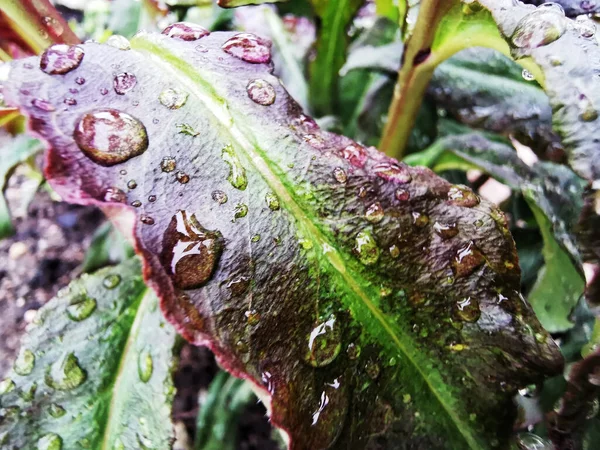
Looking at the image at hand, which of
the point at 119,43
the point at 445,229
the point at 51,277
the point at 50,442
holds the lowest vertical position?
the point at 51,277

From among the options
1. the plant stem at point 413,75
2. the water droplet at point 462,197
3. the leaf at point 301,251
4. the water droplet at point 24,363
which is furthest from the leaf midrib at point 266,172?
the water droplet at point 24,363

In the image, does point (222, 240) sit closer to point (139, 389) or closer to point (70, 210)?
point (139, 389)

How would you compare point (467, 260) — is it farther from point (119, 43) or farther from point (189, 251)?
point (119, 43)

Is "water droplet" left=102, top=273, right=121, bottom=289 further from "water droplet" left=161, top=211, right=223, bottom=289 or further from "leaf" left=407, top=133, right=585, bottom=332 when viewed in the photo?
"leaf" left=407, top=133, right=585, bottom=332

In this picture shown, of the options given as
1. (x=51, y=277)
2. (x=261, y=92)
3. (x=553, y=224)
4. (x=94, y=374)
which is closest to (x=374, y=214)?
(x=261, y=92)

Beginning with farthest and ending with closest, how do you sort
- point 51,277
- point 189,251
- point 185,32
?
point 51,277, point 185,32, point 189,251

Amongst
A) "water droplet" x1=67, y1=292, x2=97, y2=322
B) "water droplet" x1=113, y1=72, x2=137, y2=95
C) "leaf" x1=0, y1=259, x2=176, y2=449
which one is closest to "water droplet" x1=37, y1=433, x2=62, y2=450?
"leaf" x1=0, y1=259, x2=176, y2=449
